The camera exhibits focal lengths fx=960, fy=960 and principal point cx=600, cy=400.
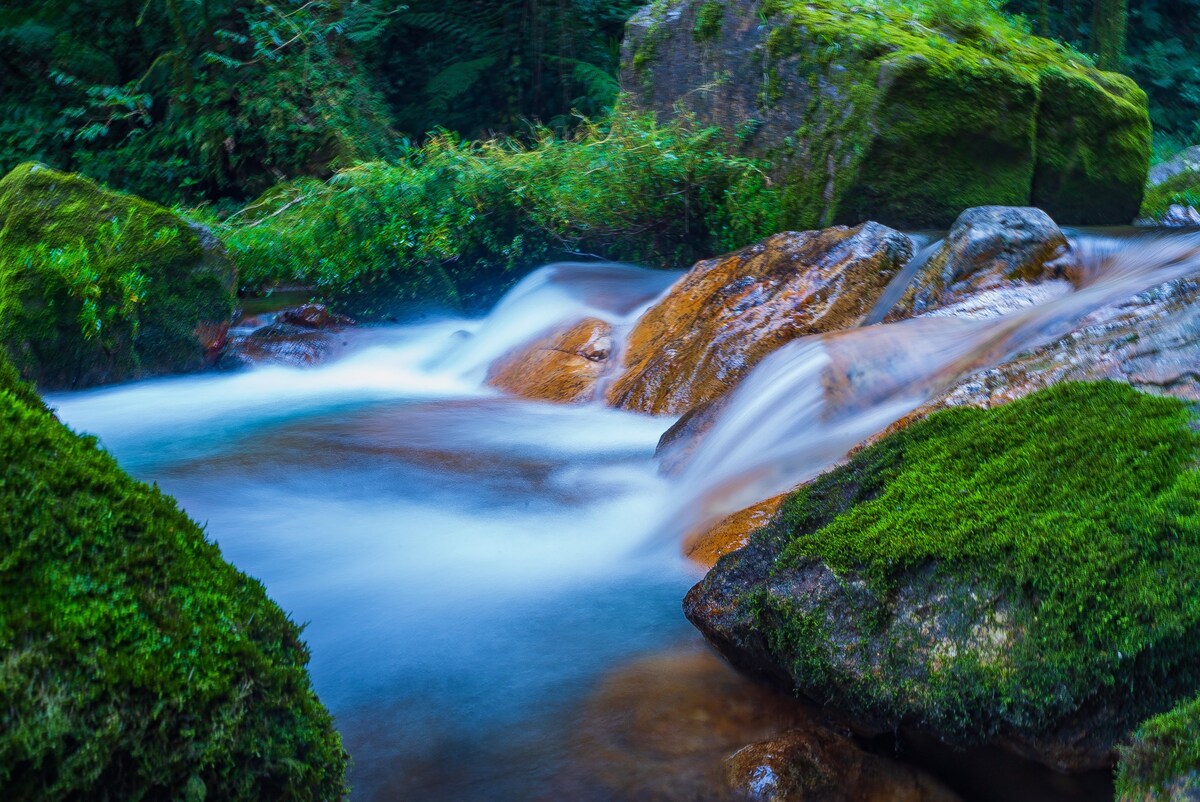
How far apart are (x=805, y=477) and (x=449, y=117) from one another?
44.0 feet

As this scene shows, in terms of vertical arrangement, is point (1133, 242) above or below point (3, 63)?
below

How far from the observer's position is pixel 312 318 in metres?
9.16

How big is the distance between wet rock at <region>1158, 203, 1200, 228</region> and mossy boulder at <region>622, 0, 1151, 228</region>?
0.84 meters

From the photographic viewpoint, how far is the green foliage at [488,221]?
8422 millimetres

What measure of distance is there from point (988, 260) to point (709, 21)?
14.9ft

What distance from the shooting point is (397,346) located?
28.8 feet

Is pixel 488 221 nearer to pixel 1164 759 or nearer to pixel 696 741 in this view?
pixel 696 741

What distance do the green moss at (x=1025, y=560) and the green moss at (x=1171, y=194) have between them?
22.7ft

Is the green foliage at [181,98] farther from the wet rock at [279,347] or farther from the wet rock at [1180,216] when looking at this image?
the wet rock at [1180,216]

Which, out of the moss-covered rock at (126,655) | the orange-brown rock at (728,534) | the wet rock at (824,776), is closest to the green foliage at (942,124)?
the orange-brown rock at (728,534)

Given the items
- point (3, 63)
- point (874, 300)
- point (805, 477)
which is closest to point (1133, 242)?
point (874, 300)

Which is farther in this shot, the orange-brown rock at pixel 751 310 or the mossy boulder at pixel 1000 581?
the orange-brown rock at pixel 751 310

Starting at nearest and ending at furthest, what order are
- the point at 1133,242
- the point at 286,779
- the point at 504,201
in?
1. the point at 286,779
2. the point at 1133,242
3. the point at 504,201

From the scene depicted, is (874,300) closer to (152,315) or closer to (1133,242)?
(1133,242)
